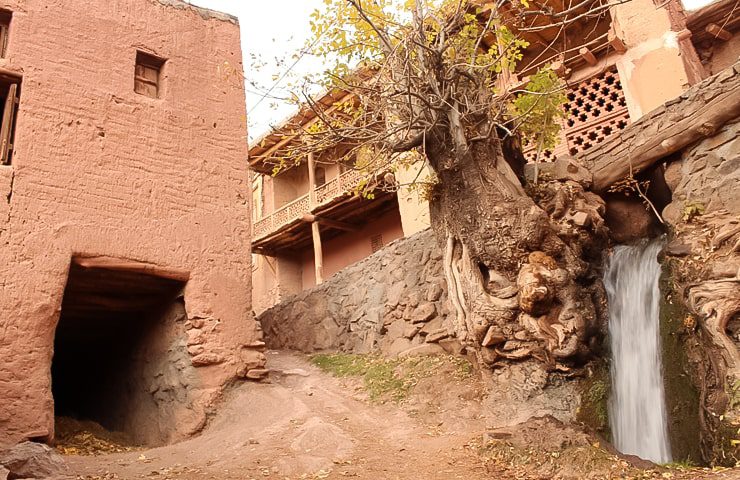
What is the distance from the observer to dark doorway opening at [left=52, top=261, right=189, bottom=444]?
7637 mm

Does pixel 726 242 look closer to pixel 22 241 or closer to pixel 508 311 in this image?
pixel 508 311

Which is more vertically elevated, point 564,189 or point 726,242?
point 564,189

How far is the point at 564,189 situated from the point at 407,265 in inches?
141

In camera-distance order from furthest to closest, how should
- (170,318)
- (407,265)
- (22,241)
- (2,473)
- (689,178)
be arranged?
(407,265) → (170,318) → (689,178) → (22,241) → (2,473)

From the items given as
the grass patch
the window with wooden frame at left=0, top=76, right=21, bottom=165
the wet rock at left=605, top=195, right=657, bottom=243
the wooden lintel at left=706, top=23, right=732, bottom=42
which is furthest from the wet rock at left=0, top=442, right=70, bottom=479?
the wooden lintel at left=706, top=23, right=732, bottom=42

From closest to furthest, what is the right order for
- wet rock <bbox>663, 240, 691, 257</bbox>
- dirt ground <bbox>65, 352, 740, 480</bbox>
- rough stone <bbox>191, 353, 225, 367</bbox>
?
dirt ground <bbox>65, 352, 740, 480</bbox>
wet rock <bbox>663, 240, 691, 257</bbox>
rough stone <bbox>191, 353, 225, 367</bbox>

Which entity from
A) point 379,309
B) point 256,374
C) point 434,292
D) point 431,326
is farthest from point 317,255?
point 256,374

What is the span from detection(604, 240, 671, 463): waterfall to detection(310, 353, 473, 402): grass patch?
1.89m

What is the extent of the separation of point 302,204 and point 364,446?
12889 mm

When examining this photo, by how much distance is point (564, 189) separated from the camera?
7.52 meters

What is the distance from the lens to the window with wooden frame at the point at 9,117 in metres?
6.89

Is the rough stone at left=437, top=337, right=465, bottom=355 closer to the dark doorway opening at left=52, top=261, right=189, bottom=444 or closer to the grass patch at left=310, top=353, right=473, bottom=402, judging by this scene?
the grass patch at left=310, top=353, right=473, bottom=402

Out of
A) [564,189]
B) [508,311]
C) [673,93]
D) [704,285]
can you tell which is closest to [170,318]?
[508,311]

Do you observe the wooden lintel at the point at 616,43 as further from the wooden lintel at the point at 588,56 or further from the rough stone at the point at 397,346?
the rough stone at the point at 397,346
